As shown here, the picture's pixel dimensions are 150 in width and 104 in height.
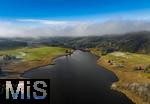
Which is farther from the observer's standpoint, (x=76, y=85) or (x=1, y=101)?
(x=76, y=85)

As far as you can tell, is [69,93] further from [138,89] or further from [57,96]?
[138,89]

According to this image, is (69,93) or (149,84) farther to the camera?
(149,84)

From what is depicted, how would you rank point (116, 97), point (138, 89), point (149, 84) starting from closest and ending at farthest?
point (116, 97) < point (138, 89) < point (149, 84)

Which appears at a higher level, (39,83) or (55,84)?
(39,83)

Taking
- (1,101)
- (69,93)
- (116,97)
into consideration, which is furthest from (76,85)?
(1,101)

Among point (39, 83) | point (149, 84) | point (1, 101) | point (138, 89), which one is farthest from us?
point (149, 84)

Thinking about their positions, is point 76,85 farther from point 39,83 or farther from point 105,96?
point 39,83

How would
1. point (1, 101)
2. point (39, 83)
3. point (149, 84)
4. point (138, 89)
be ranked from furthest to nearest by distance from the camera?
1. point (149, 84)
2. point (138, 89)
3. point (1, 101)
4. point (39, 83)

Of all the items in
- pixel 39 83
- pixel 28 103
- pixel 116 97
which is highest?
pixel 39 83

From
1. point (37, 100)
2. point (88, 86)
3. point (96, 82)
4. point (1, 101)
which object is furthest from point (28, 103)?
point (96, 82)
